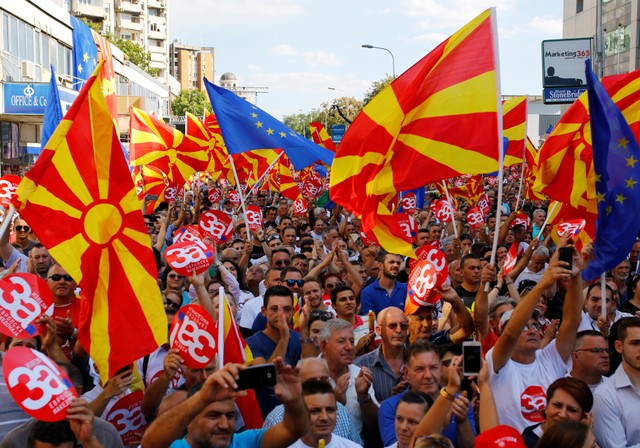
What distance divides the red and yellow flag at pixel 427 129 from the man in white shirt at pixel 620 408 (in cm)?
216

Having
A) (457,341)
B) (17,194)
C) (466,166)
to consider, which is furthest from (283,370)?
(466,166)

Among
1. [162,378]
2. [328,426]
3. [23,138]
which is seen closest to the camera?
[328,426]

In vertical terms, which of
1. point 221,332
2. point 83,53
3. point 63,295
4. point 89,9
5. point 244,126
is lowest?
point 63,295

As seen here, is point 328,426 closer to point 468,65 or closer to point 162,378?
point 162,378

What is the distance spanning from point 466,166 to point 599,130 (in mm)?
1031

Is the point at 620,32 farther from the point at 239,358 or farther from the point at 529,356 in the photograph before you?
the point at 239,358

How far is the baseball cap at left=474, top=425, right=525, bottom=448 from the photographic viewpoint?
3.82m

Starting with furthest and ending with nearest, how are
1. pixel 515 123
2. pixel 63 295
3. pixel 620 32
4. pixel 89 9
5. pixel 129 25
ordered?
pixel 129 25
pixel 89 9
pixel 620 32
pixel 515 123
pixel 63 295

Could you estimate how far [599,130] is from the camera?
6.59 meters

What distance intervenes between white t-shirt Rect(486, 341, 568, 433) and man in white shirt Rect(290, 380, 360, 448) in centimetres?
100

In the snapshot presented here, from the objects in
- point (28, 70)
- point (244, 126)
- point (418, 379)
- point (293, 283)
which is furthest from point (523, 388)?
point (28, 70)

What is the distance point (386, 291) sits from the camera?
9008mm

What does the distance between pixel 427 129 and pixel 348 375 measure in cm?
246

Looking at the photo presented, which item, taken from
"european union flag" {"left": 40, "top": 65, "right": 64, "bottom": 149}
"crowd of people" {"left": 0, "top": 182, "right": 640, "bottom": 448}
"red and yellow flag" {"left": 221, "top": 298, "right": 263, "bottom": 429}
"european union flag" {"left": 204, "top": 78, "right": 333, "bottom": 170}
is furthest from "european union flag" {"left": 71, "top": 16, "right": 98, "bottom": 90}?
"red and yellow flag" {"left": 221, "top": 298, "right": 263, "bottom": 429}
